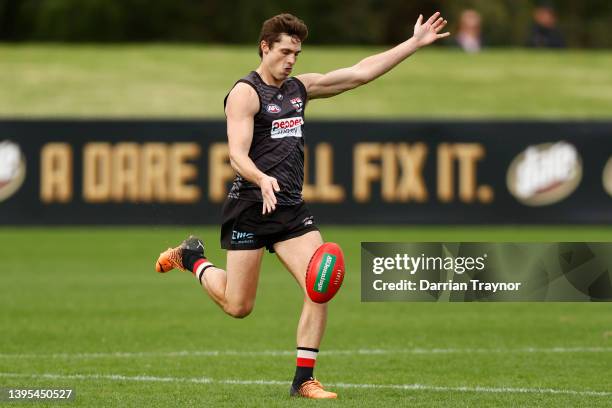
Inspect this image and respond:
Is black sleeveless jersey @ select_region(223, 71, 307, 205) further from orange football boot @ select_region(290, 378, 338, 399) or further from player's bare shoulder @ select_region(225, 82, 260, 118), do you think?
orange football boot @ select_region(290, 378, 338, 399)

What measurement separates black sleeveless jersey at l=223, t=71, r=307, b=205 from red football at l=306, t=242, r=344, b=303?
466 millimetres

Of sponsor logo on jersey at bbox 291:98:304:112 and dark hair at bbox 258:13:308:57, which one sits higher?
dark hair at bbox 258:13:308:57

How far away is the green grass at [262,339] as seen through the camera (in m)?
9.01

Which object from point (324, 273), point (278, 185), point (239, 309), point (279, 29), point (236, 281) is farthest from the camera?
point (239, 309)

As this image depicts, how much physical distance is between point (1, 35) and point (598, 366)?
38.1 m

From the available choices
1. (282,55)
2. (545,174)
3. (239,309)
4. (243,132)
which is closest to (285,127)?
(243,132)

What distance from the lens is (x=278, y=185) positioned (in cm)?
867

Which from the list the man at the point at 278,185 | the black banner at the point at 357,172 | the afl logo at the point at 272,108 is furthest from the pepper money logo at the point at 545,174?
the afl logo at the point at 272,108

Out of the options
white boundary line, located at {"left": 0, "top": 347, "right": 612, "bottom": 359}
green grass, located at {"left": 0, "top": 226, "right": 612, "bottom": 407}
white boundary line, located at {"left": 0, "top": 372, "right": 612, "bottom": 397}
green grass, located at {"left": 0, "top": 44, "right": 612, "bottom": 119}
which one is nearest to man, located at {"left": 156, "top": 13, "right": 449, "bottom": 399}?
green grass, located at {"left": 0, "top": 226, "right": 612, "bottom": 407}

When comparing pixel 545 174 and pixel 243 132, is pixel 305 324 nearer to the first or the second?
pixel 243 132

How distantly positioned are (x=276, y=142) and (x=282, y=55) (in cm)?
54

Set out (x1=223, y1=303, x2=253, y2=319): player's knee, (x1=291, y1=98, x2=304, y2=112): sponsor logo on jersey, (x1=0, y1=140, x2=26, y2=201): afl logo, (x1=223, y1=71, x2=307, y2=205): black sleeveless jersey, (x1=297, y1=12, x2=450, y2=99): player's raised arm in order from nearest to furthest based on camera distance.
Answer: (x1=223, y1=71, x2=307, y2=205): black sleeveless jersey
(x1=291, y1=98, x2=304, y2=112): sponsor logo on jersey
(x1=223, y1=303, x2=253, y2=319): player's knee
(x1=297, y1=12, x2=450, y2=99): player's raised arm
(x1=0, y1=140, x2=26, y2=201): afl logo

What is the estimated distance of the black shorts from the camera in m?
8.84

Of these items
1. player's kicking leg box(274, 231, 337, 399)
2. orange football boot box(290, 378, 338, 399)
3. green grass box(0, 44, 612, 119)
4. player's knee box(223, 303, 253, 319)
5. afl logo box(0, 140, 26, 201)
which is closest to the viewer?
orange football boot box(290, 378, 338, 399)
